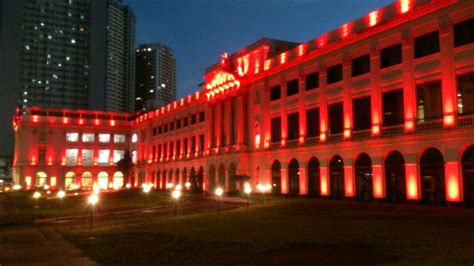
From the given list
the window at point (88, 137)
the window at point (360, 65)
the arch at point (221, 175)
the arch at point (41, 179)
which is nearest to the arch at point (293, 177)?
the window at point (360, 65)

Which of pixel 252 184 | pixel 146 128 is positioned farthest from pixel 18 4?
pixel 252 184

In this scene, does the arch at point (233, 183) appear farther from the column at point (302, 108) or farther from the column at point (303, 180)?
the column at point (302, 108)

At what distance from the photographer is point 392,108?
3559 cm

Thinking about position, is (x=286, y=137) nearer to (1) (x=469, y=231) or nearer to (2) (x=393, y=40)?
(2) (x=393, y=40)

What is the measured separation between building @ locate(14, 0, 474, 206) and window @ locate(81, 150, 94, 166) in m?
44.8

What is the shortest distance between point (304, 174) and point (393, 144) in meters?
11.5

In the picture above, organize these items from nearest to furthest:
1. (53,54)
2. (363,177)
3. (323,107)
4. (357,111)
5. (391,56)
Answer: (391,56)
(363,177)
(357,111)
(323,107)
(53,54)

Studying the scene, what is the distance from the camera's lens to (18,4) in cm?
13925

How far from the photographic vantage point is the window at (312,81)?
43.8 meters

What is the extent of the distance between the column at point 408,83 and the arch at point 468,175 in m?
4.50

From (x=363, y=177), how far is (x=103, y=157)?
74.5 metres

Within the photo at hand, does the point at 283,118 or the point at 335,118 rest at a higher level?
the point at 283,118

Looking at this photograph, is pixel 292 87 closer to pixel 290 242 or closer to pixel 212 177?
pixel 212 177

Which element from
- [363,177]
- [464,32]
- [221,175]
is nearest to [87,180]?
[221,175]
